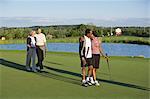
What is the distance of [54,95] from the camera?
28.1 feet

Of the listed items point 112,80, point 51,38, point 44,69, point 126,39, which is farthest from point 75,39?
point 112,80

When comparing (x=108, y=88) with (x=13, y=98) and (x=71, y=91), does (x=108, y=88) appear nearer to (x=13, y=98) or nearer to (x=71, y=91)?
(x=71, y=91)

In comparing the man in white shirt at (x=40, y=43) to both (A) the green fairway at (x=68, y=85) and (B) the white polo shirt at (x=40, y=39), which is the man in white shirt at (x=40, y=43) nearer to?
(B) the white polo shirt at (x=40, y=39)

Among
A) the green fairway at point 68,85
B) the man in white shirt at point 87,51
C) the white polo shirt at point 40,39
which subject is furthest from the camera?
the white polo shirt at point 40,39

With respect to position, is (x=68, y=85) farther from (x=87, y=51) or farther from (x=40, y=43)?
(x=40, y=43)

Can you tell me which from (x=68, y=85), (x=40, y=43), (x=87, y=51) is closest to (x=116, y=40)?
(x=40, y=43)

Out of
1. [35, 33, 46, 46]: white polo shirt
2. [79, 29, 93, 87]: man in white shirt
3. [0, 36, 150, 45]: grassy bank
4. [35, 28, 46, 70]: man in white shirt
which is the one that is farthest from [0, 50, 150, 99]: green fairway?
[0, 36, 150, 45]: grassy bank

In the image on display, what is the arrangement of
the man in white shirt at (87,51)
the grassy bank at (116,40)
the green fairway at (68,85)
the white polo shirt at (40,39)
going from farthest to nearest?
the grassy bank at (116,40) → the white polo shirt at (40,39) → the man in white shirt at (87,51) → the green fairway at (68,85)

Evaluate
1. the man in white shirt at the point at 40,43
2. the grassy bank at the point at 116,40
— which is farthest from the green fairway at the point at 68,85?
the grassy bank at the point at 116,40

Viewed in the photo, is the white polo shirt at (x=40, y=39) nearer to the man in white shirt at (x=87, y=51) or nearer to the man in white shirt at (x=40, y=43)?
the man in white shirt at (x=40, y=43)

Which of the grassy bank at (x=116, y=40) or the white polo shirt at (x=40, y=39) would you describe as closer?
the white polo shirt at (x=40, y=39)

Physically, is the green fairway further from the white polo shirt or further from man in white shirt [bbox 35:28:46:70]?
the white polo shirt

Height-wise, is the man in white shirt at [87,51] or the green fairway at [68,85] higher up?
the man in white shirt at [87,51]

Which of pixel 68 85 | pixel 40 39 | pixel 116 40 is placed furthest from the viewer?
pixel 116 40
